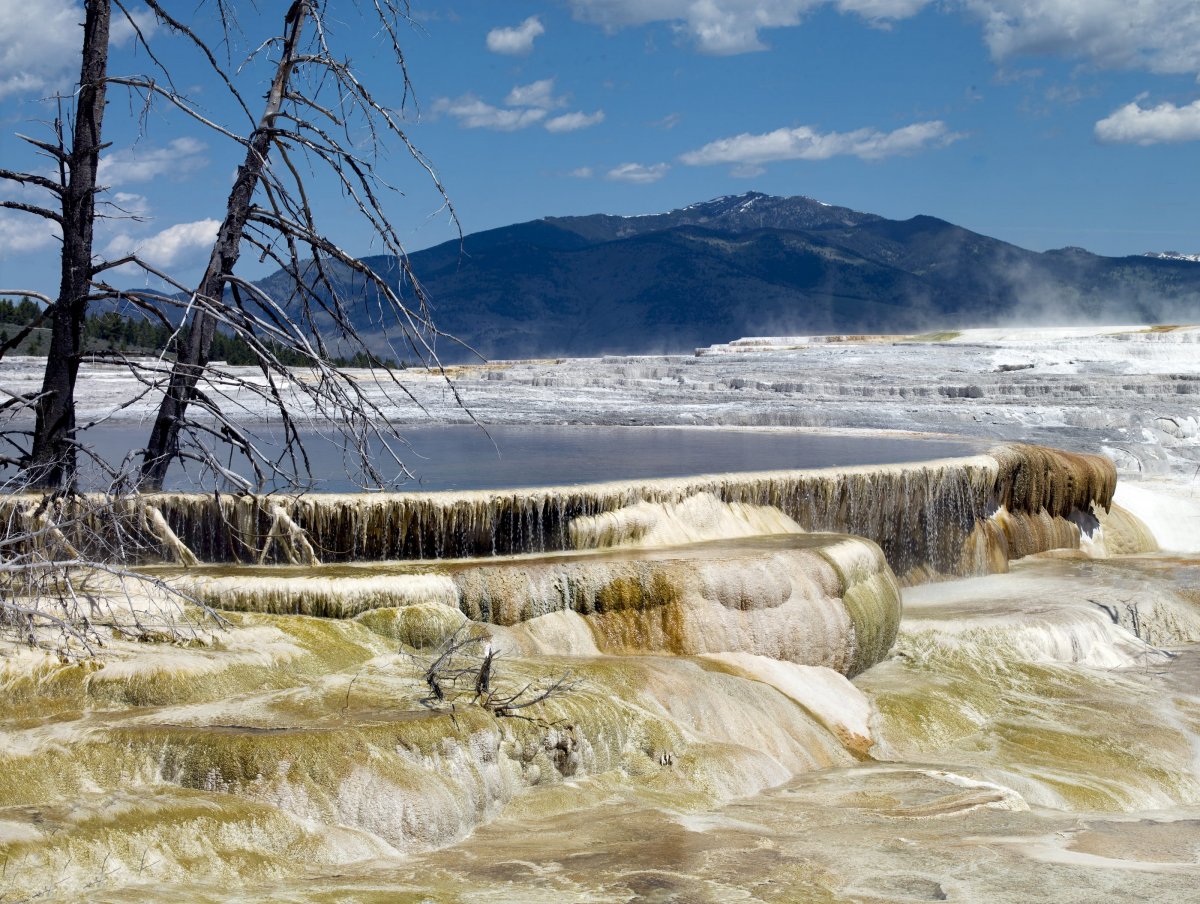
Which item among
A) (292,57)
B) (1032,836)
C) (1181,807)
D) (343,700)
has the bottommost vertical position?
(1181,807)

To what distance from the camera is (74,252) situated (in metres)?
6.64

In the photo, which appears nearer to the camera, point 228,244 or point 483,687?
point 483,687

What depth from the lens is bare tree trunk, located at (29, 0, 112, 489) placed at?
660 centimetres

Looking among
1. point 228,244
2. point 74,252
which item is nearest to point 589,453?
point 228,244

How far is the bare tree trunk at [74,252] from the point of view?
6.60m

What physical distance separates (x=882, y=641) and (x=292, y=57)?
6.22 meters

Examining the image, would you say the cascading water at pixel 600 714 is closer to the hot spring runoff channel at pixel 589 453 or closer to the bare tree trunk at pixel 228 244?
the bare tree trunk at pixel 228 244

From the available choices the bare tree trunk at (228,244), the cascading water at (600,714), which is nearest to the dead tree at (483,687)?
the cascading water at (600,714)

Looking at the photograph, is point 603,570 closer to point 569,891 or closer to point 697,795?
point 697,795

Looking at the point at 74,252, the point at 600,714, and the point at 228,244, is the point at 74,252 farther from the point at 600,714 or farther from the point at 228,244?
the point at 600,714

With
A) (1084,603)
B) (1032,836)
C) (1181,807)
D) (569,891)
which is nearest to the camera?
(569,891)

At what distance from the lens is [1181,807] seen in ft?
27.6

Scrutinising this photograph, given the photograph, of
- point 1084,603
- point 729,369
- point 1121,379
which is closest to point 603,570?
point 1084,603

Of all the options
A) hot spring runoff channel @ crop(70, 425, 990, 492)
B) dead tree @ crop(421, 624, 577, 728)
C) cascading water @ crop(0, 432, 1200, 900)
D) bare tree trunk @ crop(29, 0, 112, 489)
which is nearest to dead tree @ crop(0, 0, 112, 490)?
bare tree trunk @ crop(29, 0, 112, 489)
